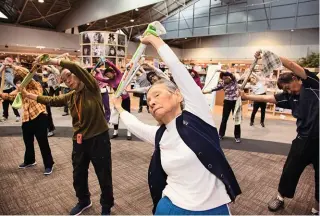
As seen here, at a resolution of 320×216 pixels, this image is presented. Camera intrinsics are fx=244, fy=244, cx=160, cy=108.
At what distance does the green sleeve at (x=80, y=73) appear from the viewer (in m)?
Answer: 1.90

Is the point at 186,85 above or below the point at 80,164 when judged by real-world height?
above

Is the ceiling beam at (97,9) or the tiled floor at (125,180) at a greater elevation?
the ceiling beam at (97,9)

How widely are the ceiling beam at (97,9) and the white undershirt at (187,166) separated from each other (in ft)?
30.6

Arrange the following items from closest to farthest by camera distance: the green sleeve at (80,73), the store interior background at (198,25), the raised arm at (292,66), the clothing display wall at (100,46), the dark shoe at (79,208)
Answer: the raised arm at (292,66)
the green sleeve at (80,73)
the dark shoe at (79,208)
the clothing display wall at (100,46)
the store interior background at (198,25)

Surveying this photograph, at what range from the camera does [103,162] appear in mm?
2205

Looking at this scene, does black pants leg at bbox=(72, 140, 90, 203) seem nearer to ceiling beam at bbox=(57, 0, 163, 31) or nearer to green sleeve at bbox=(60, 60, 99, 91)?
green sleeve at bbox=(60, 60, 99, 91)

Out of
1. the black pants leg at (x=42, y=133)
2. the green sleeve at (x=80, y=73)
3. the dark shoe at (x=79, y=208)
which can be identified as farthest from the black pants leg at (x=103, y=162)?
the black pants leg at (x=42, y=133)

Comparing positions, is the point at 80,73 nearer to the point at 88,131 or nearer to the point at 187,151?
the point at 88,131

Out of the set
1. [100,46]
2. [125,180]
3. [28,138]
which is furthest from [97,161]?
[100,46]

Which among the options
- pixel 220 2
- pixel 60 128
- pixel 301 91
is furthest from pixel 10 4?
pixel 301 91

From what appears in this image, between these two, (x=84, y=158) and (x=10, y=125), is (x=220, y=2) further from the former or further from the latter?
(x=84, y=158)

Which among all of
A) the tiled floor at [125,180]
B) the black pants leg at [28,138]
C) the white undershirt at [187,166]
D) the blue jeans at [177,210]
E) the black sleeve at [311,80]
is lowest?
the tiled floor at [125,180]

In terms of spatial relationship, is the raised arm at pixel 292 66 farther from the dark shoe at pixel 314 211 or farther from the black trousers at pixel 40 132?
the black trousers at pixel 40 132

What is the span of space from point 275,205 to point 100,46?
7697mm
